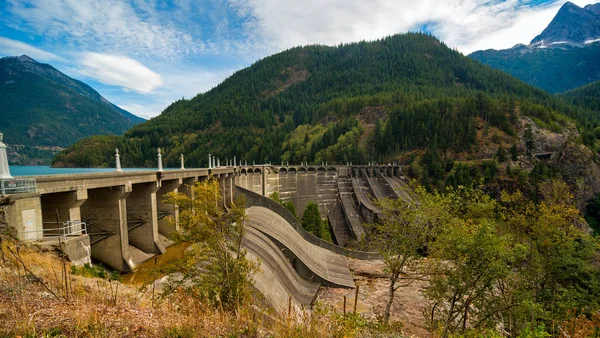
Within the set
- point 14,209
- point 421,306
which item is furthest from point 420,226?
point 14,209

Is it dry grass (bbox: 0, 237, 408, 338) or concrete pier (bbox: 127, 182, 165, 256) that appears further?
concrete pier (bbox: 127, 182, 165, 256)

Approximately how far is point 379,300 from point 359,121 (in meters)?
99.3

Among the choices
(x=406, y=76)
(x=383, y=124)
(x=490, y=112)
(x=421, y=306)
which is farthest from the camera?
(x=406, y=76)

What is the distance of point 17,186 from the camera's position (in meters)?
11.4

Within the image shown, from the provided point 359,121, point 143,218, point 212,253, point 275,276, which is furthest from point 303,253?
point 359,121

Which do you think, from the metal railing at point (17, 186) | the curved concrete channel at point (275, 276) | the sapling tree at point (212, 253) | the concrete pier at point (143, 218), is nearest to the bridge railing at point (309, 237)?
the curved concrete channel at point (275, 276)

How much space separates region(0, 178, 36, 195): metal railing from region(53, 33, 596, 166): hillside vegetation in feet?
271

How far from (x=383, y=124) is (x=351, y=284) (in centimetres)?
8678

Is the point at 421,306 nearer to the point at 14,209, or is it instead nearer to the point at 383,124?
the point at 14,209

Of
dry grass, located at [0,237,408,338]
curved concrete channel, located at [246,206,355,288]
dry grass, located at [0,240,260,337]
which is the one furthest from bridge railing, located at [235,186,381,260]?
dry grass, located at [0,240,260,337]

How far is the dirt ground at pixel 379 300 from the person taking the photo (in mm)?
17819

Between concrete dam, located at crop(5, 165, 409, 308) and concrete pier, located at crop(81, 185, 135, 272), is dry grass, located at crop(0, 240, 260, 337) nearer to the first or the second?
concrete dam, located at crop(5, 165, 409, 308)

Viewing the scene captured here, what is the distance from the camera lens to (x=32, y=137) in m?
198

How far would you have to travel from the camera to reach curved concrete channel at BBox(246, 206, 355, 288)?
2306 centimetres
